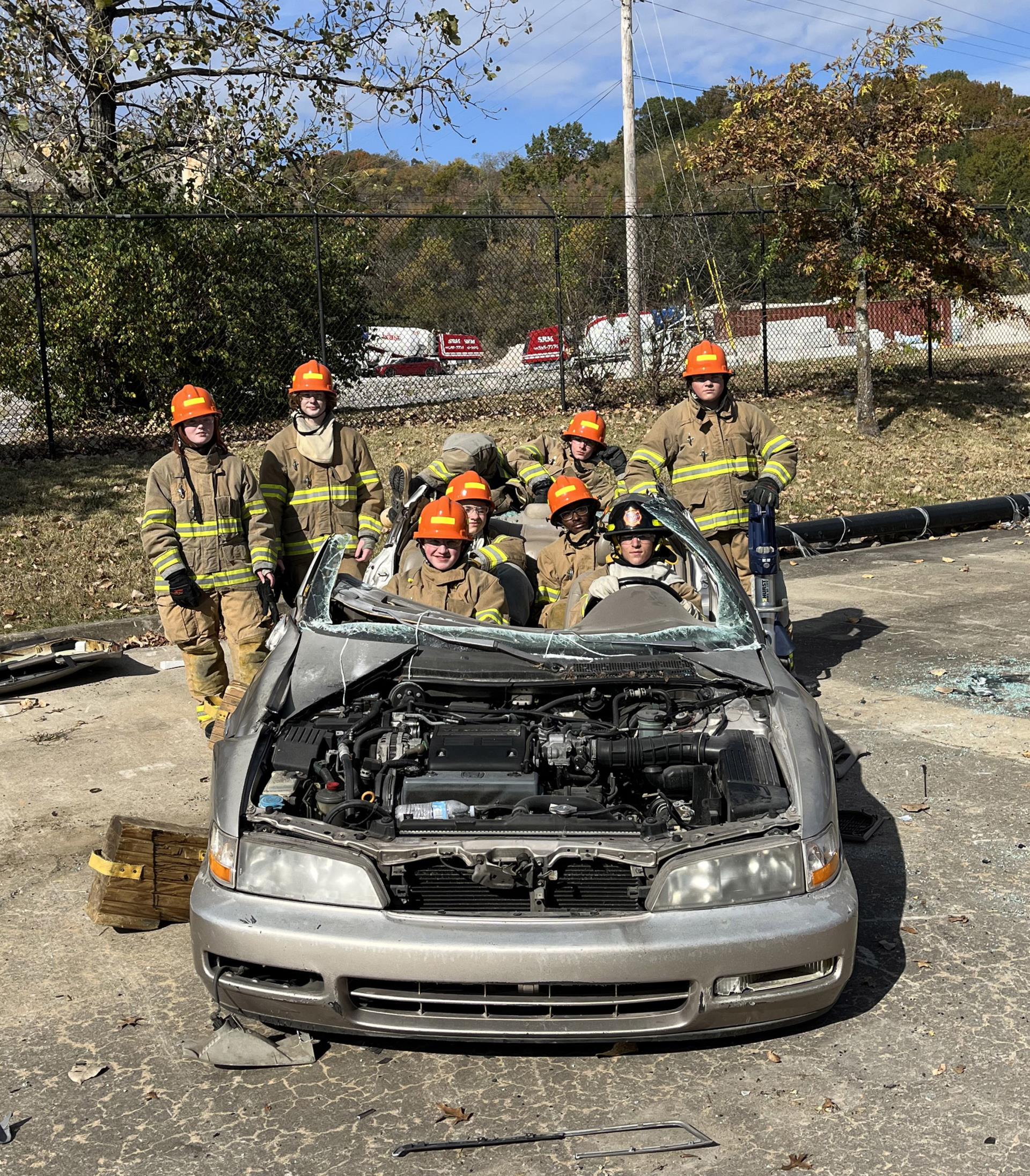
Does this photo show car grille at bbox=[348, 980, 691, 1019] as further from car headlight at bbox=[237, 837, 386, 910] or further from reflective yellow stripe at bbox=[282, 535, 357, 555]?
reflective yellow stripe at bbox=[282, 535, 357, 555]

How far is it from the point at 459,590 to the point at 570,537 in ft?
4.52

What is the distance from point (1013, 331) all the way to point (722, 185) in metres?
12.8

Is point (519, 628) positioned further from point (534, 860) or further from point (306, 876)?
point (306, 876)

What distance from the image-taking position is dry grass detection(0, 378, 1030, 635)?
10758mm

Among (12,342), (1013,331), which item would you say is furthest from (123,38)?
(1013,331)

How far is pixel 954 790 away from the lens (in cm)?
616

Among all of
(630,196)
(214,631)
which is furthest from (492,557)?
(630,196)

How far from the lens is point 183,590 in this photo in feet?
22.6

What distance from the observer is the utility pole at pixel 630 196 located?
17.5 meters

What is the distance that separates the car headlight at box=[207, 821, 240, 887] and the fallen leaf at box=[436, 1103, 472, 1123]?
0.87 metres

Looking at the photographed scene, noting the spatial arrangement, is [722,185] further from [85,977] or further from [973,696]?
[85,977]

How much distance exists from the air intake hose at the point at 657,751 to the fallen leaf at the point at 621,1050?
0.85 metres

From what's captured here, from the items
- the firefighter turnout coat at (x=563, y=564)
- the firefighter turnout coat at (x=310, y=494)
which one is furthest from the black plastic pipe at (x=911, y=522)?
the firefighter turnout coat at (x=310, y=494)

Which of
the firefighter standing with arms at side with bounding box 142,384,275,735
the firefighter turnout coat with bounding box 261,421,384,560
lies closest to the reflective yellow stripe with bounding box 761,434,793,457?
the firefighter turnout coat with bounding box 261,421,384,560
